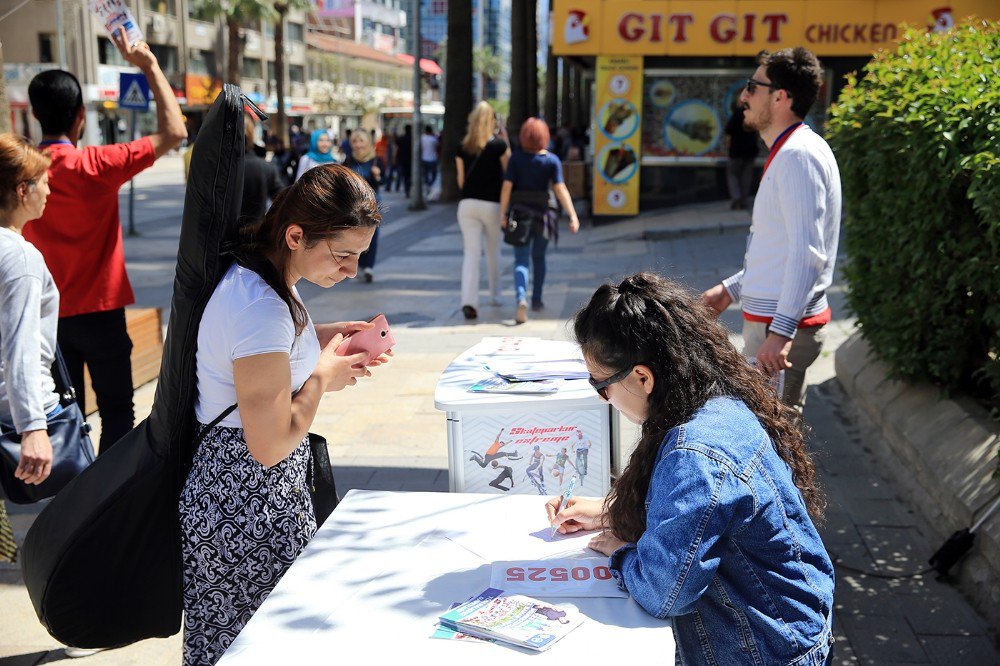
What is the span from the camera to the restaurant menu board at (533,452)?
3.16 m

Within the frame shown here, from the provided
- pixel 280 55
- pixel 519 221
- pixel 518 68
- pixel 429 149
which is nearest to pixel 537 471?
pixel 519 221

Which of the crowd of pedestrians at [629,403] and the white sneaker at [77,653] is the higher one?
the crowd of pedestrians at [629,403]

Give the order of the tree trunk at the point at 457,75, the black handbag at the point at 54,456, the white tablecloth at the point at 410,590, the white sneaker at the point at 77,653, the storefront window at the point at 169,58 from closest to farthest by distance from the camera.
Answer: the white tablecloth at the point at 410,590 < the black handbag at the point at 54,456 < the white sneaker at the point at 77,653 < the tree trunk at the point at 457,75 < the storefront window at the point at 169,58

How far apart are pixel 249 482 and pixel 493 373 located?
44.3 inches

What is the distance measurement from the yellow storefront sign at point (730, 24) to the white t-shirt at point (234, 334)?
14530mm

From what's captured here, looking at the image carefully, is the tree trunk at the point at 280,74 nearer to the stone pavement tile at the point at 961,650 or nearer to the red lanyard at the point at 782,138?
the red lanyard at the point at 782,138

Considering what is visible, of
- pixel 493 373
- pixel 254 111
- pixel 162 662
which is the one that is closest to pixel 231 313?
pixel 254 111

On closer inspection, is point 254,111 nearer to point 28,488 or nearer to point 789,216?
point 28,488

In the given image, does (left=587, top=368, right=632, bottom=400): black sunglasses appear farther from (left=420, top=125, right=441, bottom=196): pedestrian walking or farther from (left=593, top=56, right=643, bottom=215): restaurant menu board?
(left=420, top=125, right=441, bottom=196): pedestrian walking

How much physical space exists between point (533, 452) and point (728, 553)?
128cm

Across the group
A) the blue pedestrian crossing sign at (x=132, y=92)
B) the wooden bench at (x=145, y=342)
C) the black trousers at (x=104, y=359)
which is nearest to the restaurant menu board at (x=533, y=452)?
the black trousers at (x=104, y=359)

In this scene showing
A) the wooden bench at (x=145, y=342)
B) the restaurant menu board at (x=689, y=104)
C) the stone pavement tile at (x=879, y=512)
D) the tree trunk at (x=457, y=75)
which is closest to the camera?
the stone pavement tile at (x=879, y=512)

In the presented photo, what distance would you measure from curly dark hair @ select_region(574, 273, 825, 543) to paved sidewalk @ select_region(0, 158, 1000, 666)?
1.44 feet

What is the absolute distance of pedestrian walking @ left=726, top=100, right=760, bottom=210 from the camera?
51.8ft
